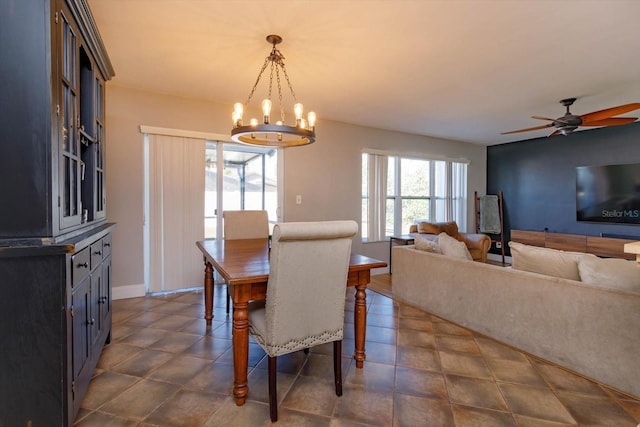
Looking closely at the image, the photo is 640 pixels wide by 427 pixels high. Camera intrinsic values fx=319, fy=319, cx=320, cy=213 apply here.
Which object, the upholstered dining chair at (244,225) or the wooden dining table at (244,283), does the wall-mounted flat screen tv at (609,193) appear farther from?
the upholstered dining chair at (244,225)

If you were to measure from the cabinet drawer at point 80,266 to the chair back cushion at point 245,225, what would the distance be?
1.51 meters

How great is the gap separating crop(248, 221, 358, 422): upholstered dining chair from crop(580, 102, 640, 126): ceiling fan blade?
292 cm

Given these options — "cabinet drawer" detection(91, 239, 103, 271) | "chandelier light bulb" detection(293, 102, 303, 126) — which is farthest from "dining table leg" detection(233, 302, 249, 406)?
"chandelier light bulb" detection(293, 102, 303, 126)

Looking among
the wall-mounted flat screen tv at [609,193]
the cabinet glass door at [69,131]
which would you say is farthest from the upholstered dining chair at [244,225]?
the wall-mounted flat screen tv at [609,193]

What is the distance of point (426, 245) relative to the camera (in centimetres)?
333

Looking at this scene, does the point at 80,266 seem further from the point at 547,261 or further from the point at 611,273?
the point at 611,273

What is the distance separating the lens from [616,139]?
4.95m

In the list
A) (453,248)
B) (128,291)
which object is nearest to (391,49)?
(453,248)

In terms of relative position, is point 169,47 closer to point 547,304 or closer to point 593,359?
point 547,304

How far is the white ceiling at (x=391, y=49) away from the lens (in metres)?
2.05

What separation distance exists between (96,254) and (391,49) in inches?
101

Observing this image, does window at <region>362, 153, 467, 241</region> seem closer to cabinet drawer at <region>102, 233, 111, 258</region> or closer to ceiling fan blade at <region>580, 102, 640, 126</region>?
ceiling fan blade at <region>580, 102, 640, 126</region>

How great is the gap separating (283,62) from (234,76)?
2.04 ft

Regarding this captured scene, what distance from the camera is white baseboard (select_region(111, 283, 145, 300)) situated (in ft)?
11.6
